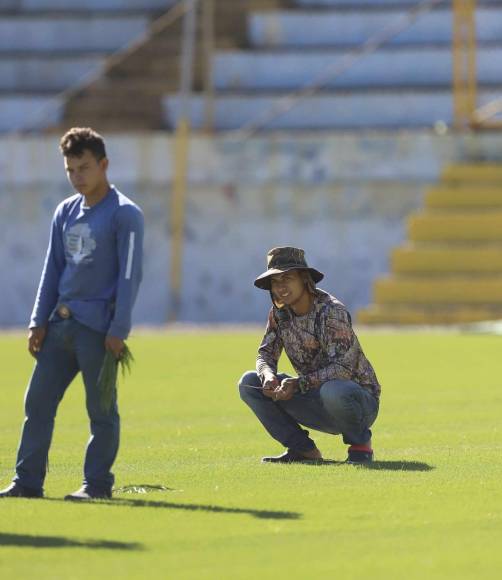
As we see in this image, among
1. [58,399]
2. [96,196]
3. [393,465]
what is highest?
[96,196]

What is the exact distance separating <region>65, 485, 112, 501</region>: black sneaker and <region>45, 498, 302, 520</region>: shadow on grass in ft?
0.23

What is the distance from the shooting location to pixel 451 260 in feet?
99.2

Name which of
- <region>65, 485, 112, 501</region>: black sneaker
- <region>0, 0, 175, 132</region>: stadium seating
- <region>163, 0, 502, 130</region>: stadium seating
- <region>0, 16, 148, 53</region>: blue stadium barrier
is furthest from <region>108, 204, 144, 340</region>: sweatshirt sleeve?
<region>0, 16, 148, 53</region>: blue stadium barrier

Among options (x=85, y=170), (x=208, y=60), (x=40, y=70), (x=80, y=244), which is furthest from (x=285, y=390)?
(x=40, y=70)

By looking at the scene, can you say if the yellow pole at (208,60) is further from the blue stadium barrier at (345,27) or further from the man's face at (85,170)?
the man's face at (85,170)

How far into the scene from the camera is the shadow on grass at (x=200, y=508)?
8.25 metres

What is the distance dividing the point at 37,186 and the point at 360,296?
20.0 feet

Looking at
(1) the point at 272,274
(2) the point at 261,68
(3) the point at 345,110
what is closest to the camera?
(1) the point at 272,274

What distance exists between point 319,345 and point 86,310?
6.13 ft

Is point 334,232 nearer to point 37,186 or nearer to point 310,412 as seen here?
point 37,186

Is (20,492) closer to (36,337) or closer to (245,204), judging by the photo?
(36,337)

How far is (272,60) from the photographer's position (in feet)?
116

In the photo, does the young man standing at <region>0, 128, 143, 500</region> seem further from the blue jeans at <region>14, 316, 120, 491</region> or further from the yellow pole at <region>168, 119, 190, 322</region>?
the yellow pole at <region>168, 119, 190, 322</region>

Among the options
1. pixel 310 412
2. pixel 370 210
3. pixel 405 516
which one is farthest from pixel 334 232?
pixel 405 516
